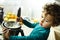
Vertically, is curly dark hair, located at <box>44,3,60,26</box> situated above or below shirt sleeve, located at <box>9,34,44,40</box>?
above

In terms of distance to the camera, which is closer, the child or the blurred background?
the child

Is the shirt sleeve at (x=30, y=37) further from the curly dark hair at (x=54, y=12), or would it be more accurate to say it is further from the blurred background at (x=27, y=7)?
the blurred background at (x=27, y=7)

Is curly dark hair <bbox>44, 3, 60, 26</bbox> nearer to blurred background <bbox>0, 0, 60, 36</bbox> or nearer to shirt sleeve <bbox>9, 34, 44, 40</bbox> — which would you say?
shirt sleeve <bbox>9, 34, 44, 40</bbox>

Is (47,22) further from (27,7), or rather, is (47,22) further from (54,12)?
(27,7)

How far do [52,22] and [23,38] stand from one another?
22cm

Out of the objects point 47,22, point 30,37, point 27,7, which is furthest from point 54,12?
point 27,7

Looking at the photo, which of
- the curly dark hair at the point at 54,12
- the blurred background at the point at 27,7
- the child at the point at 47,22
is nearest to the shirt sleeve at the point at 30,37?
the child at the point at 47,22

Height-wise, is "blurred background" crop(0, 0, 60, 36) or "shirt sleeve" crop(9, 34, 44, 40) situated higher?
"blurred background" crop(0, 0, 60, 36)

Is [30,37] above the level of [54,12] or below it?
below

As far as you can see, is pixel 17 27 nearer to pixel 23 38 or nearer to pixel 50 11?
pixel 23 38

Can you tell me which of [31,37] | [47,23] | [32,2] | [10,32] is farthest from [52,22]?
[32,2]

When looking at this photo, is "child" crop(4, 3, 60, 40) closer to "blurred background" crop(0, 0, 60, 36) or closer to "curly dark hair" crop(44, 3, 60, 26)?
"curly dark hair" crop(44, 3, 60, 26)

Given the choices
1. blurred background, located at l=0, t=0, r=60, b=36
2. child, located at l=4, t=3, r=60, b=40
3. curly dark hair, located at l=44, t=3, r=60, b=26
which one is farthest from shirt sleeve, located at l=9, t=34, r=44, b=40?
blurred background, located at l=0, t=0, r=60, b=36

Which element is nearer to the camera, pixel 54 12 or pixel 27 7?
pixel 54 12
